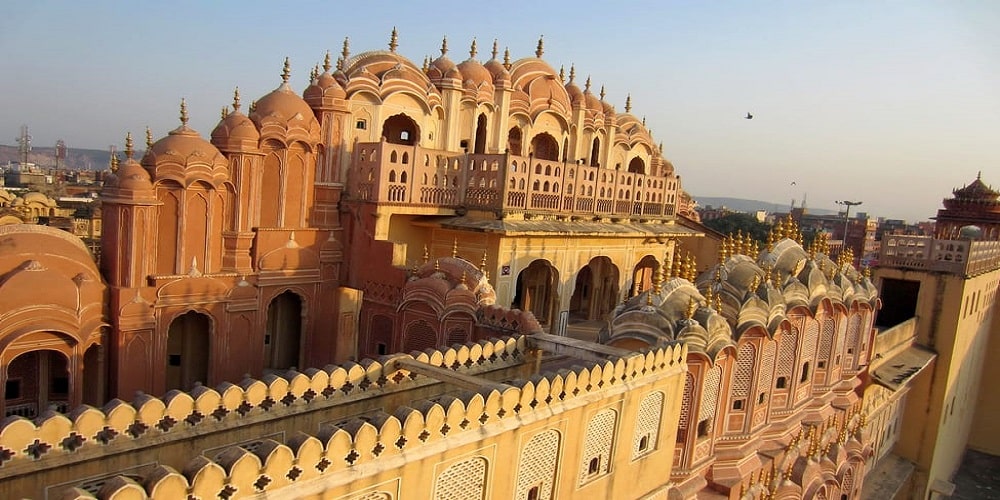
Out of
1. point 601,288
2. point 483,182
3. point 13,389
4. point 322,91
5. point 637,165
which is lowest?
point 13,389

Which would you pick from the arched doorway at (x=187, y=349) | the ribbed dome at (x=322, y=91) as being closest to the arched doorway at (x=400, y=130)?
the ribbed dome at (x=322, y=91)

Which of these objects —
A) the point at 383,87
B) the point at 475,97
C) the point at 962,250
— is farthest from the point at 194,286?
the point at 962,250

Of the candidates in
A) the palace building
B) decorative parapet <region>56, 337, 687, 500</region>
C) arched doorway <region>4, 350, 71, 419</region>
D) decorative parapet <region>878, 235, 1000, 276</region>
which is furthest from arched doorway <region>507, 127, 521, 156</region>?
arched doorway <region>4, 350, 71, 419</region>

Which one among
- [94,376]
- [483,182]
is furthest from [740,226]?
[94,376]

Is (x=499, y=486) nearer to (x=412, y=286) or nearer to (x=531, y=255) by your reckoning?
(x=412, y=286)

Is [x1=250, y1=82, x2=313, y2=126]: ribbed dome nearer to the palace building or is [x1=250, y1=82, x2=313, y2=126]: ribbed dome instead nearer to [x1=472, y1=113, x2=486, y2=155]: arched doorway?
the palace building

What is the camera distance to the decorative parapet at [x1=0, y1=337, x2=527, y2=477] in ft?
21.2

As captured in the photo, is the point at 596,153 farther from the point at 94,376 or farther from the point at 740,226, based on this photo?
the point at 740,226

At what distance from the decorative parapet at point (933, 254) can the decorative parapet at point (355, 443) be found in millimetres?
16877

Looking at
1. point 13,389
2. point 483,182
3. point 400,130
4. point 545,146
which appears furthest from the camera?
point 545,146

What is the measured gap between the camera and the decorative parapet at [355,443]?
5.45m

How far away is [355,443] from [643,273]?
63.5ft

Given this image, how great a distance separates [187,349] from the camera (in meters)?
13.7

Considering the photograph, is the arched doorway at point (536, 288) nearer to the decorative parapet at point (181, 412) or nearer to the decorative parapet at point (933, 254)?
the decorative parapet at point (181, 412)
